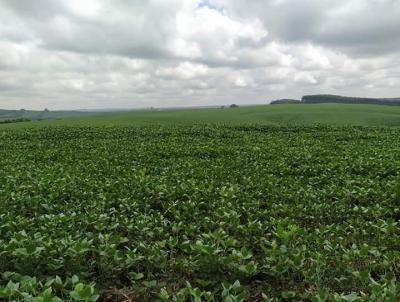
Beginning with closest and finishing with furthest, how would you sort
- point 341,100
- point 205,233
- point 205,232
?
1. point 205,233
2. point 205,232
3. point 341,100

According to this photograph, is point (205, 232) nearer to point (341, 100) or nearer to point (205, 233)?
point (205, 233)

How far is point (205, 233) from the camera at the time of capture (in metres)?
6.79

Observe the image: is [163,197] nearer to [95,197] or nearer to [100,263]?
[95,197]

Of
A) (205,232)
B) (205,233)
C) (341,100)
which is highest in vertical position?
(205,233)

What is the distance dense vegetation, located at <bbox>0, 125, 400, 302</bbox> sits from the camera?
4977 mm

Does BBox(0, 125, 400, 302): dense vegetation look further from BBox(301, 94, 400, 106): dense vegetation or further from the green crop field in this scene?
BBox(301, 94, 400, 106): dense vegetation

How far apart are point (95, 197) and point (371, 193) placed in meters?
6.61

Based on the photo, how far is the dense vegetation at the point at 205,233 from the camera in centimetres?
498

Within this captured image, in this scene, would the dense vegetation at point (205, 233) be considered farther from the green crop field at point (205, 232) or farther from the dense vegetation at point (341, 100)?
the dense vegetation at point (341, 100)

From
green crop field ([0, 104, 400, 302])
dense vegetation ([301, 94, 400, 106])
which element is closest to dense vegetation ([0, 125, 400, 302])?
green crop field ([0, 104, 400, 302])

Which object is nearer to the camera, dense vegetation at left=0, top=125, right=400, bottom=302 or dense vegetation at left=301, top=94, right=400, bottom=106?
dense vegetation at left=0, top=125, right=400, bottom=302

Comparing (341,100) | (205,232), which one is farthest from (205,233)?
(341,100)

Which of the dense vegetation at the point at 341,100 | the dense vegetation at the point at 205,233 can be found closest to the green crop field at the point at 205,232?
the dense vegetation at the point at 205,233

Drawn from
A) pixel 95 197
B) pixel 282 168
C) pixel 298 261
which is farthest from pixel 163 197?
pixel 282 168
